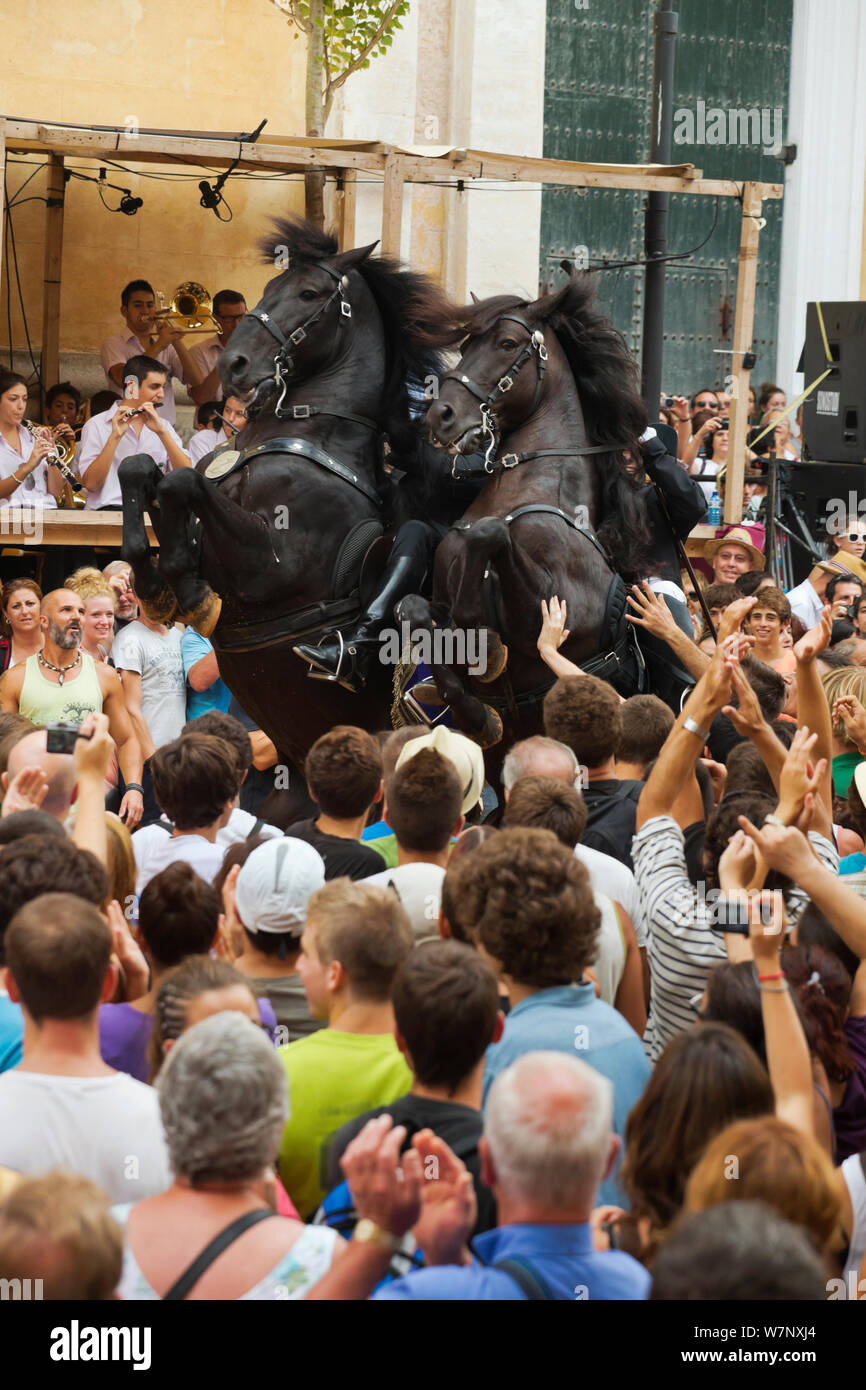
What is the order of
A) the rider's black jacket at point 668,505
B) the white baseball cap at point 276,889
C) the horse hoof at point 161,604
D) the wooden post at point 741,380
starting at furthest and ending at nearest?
the wooden post at point 741,380 → the rider's black jacket at point 668,505 → the horse hoof at point 161,604 → the white baseball cap at point 276,889

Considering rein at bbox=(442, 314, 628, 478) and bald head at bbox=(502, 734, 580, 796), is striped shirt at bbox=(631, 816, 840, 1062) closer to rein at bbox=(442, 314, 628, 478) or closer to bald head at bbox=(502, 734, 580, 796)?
bald head at bbox=(502, 734, 580, 796)

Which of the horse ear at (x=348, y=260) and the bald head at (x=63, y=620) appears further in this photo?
the horse ear at (x=348, y=260)

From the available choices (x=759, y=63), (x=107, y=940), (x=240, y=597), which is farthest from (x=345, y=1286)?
(x=759, y=63)

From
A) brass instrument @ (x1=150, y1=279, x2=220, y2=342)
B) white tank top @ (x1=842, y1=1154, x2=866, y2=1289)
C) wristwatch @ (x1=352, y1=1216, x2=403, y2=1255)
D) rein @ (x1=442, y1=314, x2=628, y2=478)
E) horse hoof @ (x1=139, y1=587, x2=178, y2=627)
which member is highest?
brass instrument @ (x1=150, y1=279, x2=220, y2=342)

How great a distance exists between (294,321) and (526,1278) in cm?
637

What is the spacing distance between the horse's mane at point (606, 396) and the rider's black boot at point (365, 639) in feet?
3.24

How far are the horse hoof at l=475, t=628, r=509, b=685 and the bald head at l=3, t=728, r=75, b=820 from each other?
281 centimetres

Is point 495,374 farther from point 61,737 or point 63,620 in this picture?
point 61,737

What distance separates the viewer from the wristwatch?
285 cm

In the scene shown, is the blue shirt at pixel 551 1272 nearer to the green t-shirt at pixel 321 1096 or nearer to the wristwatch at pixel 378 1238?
the wristwatch at pixel 378 1238

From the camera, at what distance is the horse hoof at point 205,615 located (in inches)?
316

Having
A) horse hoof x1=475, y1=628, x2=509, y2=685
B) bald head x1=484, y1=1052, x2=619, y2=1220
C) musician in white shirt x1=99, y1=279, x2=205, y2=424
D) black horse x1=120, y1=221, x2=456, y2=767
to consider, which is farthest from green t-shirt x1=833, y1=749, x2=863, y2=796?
musician in white shirt x1=99, y1=279, x2=205, y2=424

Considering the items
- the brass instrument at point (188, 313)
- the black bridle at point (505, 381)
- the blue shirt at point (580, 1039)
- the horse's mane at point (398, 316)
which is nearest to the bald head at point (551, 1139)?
the blue shirt at point (580, 1039)

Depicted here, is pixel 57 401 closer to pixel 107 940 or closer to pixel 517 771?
pixel 517 771
